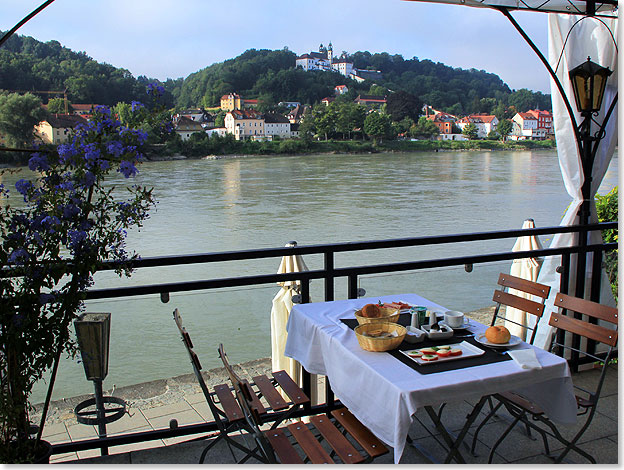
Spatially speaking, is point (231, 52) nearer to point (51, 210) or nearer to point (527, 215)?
point (527, 215)

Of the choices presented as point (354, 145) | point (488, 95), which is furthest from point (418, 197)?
point (488, 95)

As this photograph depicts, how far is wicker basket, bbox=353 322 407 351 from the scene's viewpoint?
2.22m

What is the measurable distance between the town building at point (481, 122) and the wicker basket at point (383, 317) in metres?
47.7

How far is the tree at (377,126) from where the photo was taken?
46.8m

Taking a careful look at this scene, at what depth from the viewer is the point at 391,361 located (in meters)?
2.14

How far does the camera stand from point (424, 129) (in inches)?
1987

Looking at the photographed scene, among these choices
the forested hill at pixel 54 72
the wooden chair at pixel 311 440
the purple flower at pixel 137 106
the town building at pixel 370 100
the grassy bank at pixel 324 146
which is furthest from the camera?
the town building at pixel 370 100

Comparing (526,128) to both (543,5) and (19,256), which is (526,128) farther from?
(19,256)

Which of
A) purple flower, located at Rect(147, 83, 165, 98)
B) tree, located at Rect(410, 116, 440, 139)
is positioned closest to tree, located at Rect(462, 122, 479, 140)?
tree, located at Rect(410, 116, 440, 139)

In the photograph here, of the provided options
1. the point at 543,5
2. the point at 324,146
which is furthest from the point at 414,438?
the point at 324,146

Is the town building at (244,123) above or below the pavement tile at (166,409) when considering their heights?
above

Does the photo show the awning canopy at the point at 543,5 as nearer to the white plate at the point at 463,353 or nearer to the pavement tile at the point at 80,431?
the white plate at the point at 463,353

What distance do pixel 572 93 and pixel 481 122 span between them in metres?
47.7

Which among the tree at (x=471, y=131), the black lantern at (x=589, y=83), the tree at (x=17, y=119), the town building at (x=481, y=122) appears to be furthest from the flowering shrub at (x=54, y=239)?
the tree at (x=471, y=131)
